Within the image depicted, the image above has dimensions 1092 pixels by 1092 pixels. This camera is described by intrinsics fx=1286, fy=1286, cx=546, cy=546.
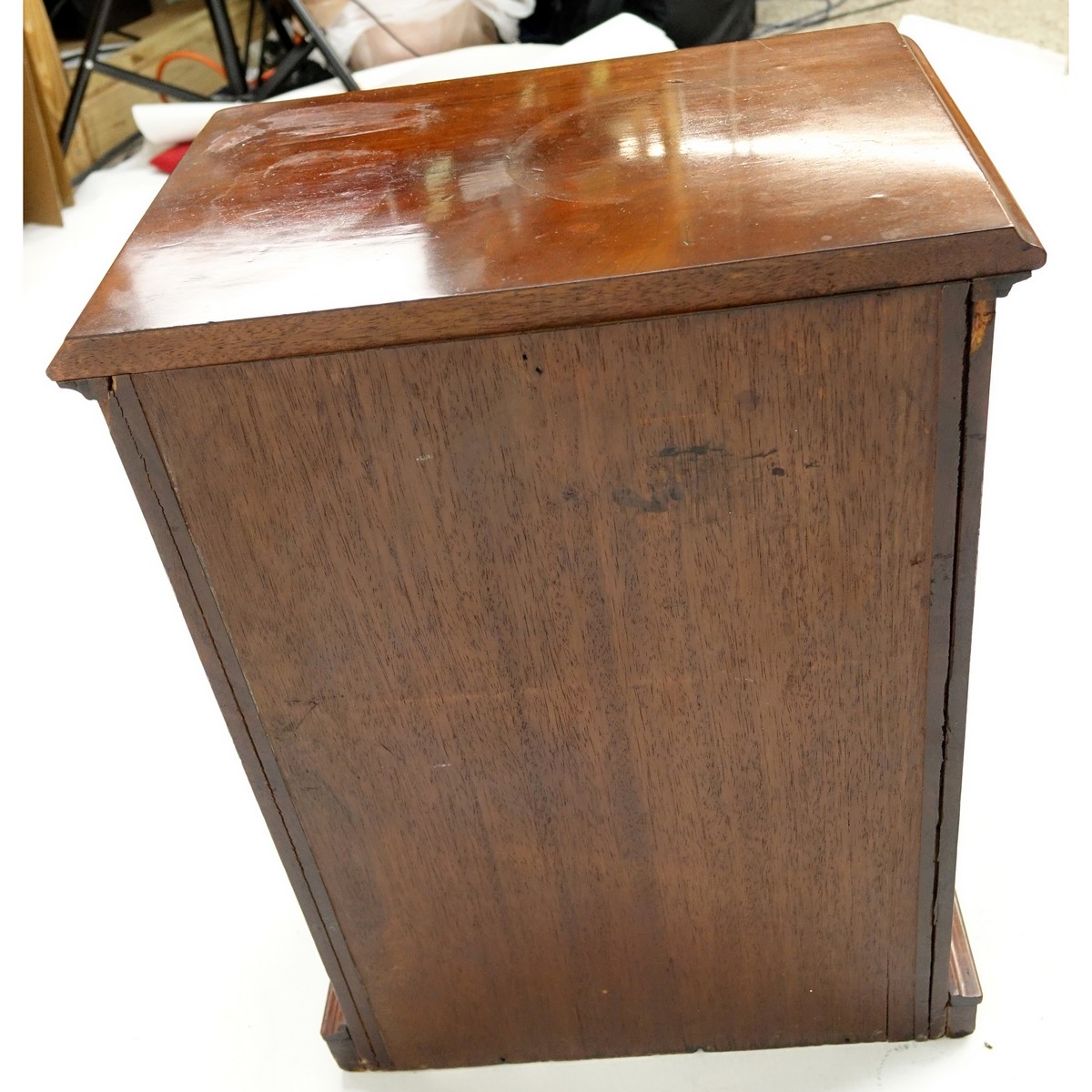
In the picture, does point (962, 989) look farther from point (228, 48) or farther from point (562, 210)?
point (228, 48)

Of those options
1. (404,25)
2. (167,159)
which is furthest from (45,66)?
(404,25)

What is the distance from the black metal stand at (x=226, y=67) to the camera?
295 cm

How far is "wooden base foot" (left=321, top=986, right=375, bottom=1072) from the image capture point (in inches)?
48.9

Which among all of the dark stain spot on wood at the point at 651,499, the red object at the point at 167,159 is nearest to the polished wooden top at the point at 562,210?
the dark stain spot on wood at the point at 651,499

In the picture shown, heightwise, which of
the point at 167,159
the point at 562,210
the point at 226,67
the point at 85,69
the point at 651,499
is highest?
the point at 562,210

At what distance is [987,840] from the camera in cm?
141

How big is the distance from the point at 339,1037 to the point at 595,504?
0.66 m

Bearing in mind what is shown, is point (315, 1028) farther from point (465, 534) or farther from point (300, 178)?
point (300, 178)

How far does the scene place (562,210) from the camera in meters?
0.89

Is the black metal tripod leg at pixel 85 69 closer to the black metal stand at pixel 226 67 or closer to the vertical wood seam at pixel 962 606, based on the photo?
the black metal stand at pixel 226 67

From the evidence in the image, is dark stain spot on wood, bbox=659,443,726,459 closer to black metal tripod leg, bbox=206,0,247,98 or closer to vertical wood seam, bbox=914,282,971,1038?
vertical wood seam, bbox=914,282,971,1038

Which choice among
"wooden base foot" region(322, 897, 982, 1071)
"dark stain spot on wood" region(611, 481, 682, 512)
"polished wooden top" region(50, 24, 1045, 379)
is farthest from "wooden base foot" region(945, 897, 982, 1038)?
"polished wooden top" region(50, 24, 1045, 379)

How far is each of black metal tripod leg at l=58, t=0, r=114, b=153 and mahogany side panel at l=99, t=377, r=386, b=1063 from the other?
7.97ft

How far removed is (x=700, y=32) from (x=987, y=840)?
96.8 inches
